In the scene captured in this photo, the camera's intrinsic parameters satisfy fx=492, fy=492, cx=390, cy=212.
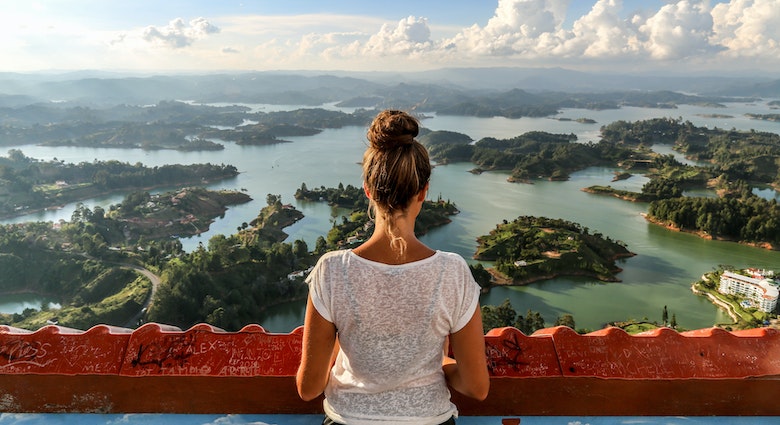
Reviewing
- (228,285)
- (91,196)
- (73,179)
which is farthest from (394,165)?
(73,179)

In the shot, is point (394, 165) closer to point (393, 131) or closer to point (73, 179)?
point (393, 131)

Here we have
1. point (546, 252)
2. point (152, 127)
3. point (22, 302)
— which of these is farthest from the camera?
point (152, 127)

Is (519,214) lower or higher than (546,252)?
lower

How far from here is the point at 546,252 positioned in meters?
11.5

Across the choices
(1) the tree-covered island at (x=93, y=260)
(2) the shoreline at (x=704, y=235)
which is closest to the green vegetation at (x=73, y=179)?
(1) the tree-covered island at (x=93, y=260)

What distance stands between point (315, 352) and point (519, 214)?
15.8 m

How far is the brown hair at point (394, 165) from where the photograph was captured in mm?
529

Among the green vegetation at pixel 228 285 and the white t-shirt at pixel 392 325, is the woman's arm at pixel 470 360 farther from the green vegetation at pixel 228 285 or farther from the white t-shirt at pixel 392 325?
the green vegetation at pixel 228 285

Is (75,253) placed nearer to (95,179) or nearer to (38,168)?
(95,179)

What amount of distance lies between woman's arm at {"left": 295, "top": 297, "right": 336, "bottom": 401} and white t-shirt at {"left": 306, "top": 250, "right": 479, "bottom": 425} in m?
0.01

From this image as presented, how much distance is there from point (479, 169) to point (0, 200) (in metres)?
19.9

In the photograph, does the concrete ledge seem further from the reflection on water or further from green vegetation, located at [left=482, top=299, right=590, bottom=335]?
the reflection on water

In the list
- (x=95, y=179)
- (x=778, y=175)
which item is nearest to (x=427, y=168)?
(x=95, y=179)

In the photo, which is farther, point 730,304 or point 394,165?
point 730,304
